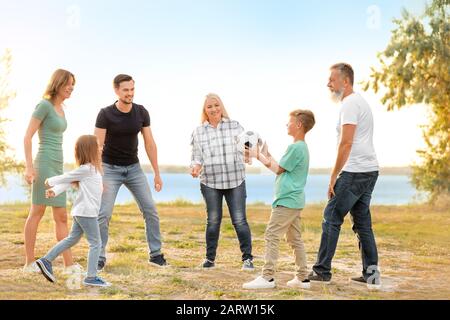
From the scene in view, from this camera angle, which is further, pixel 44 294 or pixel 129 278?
pixel 129 278

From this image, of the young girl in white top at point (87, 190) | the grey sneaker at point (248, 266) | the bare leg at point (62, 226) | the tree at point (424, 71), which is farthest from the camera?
the tree at point (424, 71)

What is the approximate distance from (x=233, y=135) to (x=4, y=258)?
3531 millimetres

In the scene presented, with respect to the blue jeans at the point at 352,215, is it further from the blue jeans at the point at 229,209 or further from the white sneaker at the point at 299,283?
the blue jeans at the point at 229,209

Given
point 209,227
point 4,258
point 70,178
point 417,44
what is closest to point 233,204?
point 209,227

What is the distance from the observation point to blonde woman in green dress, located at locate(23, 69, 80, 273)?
620 centimetres

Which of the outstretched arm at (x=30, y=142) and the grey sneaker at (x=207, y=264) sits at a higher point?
the outstretched arm at (x=30, y=142)

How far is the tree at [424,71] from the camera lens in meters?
18.2

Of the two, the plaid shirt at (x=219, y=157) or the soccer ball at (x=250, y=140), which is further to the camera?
the plaid shirt at (x=219, y=157)

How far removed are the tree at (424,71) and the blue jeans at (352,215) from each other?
1319 cm

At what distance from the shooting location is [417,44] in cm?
1830

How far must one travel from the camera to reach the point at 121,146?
670 cm

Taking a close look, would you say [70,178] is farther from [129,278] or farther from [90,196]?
[129,278]

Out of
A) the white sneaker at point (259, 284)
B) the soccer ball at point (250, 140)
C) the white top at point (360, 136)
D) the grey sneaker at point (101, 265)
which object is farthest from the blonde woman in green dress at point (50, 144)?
the white top at point (360, 136)

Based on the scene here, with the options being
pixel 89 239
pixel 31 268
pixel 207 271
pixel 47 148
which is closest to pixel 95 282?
pixel 89 239
